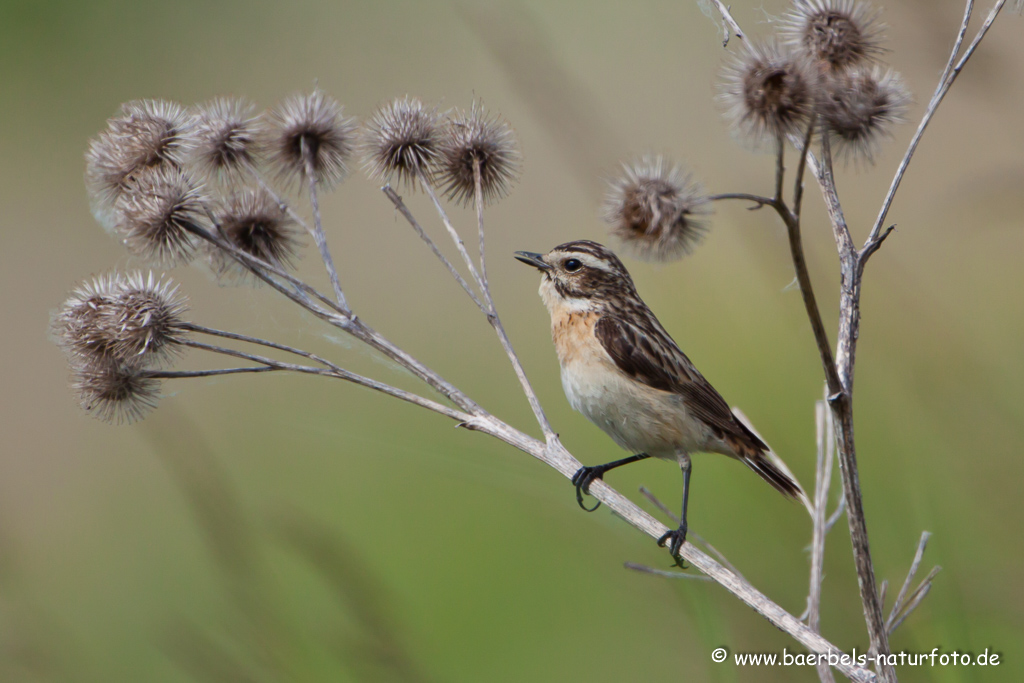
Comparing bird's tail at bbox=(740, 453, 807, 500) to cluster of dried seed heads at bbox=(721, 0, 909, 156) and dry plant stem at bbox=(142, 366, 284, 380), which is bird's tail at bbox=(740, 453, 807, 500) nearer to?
cluster of dried seed heads at bbox=(721, 0, 909, 156)

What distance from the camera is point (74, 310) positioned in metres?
2.87

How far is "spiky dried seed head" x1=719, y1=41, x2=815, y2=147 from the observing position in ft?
6.21

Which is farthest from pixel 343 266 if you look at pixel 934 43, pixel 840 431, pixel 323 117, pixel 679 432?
pixel 840 431

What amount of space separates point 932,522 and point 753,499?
1.60 metres

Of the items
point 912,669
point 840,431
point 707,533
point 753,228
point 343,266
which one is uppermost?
point 343,266

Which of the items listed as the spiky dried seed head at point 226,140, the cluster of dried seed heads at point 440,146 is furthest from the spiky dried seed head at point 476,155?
the spiky dried seed head at point 226,140

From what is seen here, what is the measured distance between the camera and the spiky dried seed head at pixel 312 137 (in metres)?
3.21

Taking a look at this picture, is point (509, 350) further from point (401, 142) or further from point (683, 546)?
point (401, 142)

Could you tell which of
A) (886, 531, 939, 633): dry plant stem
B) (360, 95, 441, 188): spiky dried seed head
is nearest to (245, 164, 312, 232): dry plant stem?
(360, 95, 441, 188): spiky dried seed head

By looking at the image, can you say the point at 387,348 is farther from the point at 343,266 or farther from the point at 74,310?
the point at 343,266

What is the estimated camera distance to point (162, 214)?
112 inches

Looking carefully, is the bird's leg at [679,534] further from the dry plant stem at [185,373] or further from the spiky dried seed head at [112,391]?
the spiky dried seed head at [112,391]

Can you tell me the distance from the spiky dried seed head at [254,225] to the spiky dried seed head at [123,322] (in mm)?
348

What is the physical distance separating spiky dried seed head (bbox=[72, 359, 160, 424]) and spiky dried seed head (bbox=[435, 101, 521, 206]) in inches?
53.9
